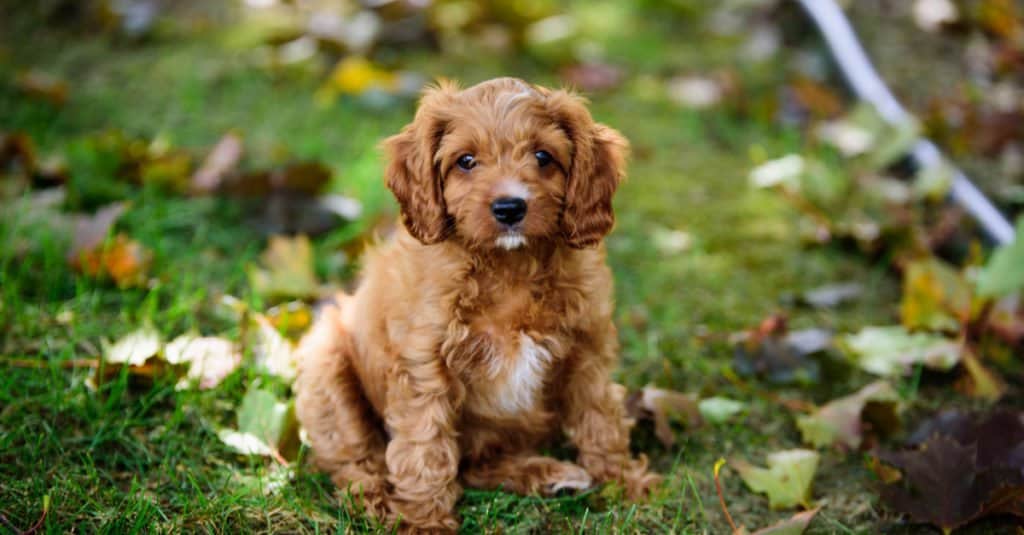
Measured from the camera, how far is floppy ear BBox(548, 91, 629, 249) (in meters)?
2.89

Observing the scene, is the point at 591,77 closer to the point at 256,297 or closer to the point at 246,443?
the point at 256,297

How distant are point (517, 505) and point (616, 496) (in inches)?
13.4

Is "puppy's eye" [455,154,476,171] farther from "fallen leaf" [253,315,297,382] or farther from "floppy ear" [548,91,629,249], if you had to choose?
"fallen leaf" [253,315,297,382]

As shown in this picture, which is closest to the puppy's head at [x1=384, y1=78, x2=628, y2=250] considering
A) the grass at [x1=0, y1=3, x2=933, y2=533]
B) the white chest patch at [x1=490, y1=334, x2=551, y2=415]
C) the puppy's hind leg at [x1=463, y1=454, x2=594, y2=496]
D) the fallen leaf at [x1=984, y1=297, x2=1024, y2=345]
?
the white chest patch at [x1=490, y1=334, x2=551, y2=415]

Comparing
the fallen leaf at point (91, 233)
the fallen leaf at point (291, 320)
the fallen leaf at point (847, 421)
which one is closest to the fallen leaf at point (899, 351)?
the fallen leaf at point (847, 421)

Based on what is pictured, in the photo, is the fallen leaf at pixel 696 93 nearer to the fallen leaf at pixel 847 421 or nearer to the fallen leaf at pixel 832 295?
the fallen leaf at pixel 832 295

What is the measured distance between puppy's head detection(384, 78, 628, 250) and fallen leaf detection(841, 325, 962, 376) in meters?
1.65

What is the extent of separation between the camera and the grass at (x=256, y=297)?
2973 mm

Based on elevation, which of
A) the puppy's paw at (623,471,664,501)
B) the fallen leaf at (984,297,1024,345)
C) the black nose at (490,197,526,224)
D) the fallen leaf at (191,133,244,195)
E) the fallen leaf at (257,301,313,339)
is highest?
the black nose at (490,197,526,224)

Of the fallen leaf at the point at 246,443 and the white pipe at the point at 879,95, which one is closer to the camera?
the fallen leaf at the point at 246,443

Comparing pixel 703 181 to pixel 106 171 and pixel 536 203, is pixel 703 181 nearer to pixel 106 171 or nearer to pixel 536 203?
pixel 536 203

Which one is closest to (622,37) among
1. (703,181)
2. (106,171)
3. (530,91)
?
(703,181)

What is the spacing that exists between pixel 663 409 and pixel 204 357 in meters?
1.78

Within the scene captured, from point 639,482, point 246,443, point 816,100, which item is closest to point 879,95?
point 816,100
